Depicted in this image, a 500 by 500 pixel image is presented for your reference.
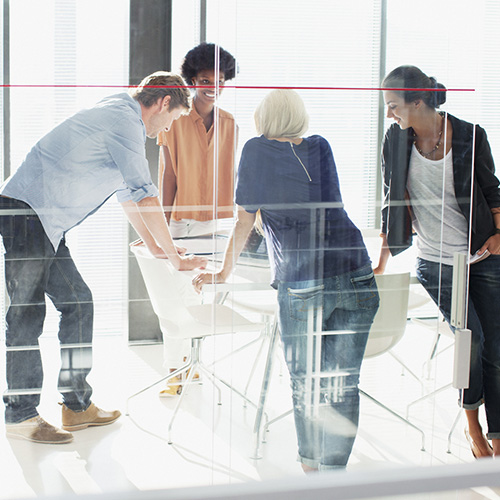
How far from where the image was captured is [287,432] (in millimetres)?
1942

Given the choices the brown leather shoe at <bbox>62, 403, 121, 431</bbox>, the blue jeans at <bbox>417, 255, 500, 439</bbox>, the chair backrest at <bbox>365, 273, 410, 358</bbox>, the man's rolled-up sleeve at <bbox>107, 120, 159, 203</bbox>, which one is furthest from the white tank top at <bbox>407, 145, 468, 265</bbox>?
the brown leather shoe at <bbox>62, 403, 121, 431</bbox>

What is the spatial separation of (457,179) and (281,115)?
22.3 inches

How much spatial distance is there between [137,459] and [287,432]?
43cm

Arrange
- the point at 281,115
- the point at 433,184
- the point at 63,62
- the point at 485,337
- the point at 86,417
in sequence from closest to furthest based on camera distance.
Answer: the point at 63,62
the point at 86,417
the point at 281,115
the point at 433,184
the point at 485,337

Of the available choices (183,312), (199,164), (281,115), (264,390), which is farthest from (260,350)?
(281,115)

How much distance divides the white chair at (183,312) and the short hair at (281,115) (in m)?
0.44

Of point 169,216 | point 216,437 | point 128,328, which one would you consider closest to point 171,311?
point 128,328

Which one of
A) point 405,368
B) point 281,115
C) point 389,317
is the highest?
point 281,115

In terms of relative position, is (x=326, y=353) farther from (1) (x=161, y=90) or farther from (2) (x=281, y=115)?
(1) (x=161, y=90)

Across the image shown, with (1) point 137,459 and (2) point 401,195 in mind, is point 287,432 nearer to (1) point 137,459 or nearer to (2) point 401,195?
(1) point 137,459

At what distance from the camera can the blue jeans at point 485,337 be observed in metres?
2.20

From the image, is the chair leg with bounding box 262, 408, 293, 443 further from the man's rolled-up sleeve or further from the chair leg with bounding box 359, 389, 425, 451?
the man's rolled-up sleeve

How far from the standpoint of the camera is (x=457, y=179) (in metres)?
2.00

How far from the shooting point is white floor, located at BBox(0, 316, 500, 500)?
1704 mm
